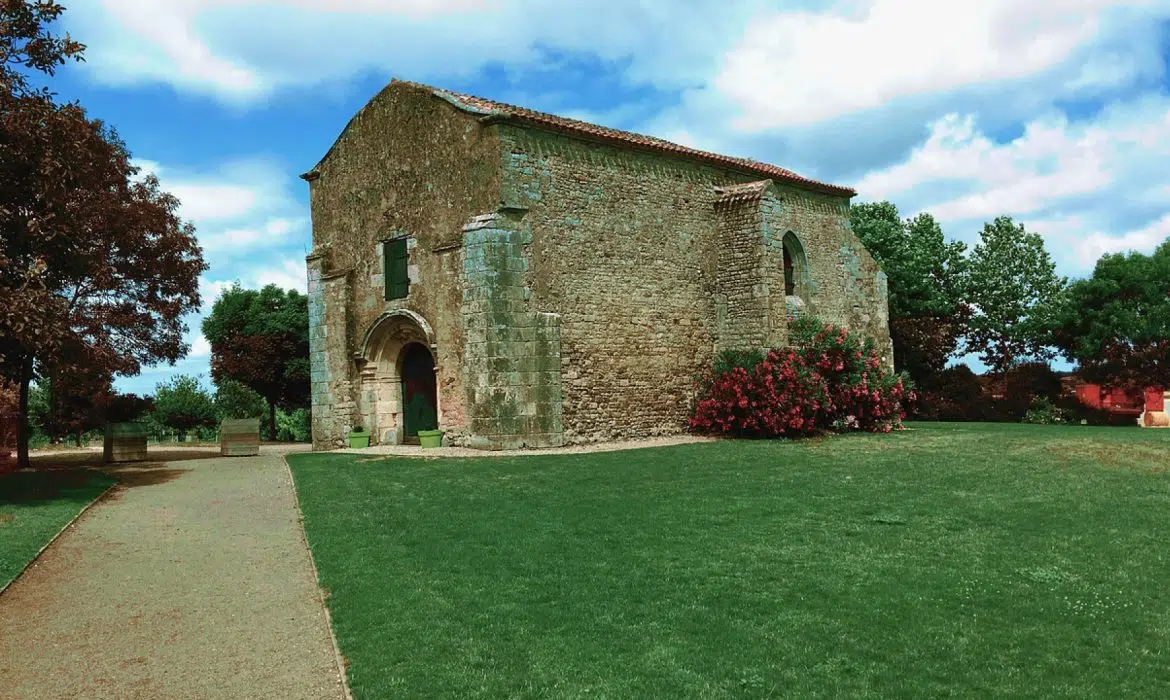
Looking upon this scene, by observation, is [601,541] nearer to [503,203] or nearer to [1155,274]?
[503,203]

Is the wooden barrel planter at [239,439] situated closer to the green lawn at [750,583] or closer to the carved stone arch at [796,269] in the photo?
the green lawn at [750,583]

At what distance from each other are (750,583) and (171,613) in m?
4.84

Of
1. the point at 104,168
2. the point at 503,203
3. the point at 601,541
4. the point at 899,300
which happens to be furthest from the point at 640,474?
the point at 899,300

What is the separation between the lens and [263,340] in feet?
106

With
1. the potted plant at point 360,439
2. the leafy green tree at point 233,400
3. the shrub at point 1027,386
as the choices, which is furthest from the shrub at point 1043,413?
the leafy green tree at point 233,400

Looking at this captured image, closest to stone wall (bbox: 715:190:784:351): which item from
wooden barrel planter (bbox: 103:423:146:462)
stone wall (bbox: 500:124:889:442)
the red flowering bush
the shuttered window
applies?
stone wall (bbox: 500:124:889:442)

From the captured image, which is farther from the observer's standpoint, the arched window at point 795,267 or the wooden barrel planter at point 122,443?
the arched window at point 795,267

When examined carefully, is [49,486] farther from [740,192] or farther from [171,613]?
[740,192]

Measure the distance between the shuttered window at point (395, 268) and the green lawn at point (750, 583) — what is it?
25.3 ft

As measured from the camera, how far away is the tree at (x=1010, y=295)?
32656 mm

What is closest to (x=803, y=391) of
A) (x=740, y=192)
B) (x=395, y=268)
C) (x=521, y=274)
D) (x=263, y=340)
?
(x=740, y=192)

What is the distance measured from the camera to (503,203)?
1864cm

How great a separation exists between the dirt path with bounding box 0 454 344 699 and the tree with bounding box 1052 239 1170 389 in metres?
28.9

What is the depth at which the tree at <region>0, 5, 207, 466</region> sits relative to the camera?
44.7 ft
